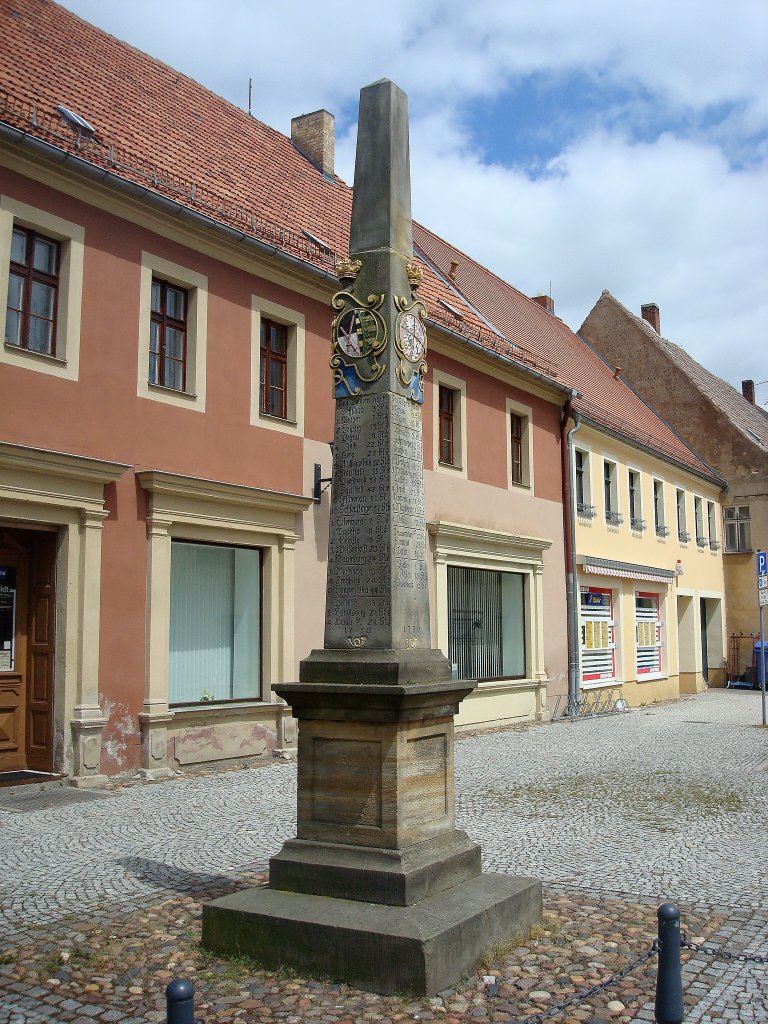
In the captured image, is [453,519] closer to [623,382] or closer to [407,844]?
[407,844]

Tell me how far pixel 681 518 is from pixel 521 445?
418 inches

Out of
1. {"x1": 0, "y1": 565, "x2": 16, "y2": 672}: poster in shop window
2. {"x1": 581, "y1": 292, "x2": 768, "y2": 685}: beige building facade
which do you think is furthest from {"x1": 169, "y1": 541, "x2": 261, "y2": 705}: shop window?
{"x1": 581, "y1": 292, "x2": 768, "y2": 685}: beige building facade

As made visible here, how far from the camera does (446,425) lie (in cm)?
1764

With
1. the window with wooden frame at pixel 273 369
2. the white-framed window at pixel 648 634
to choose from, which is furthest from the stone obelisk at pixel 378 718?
the white-framed window at pixel 648 634

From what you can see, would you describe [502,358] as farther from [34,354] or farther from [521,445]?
[34,354]

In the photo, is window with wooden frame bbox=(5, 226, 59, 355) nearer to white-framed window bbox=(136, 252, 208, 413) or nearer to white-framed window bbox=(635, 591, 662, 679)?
white-framed window bbox=(136, 252, 208, 413)

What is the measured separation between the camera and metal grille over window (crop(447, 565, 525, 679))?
1730 cm

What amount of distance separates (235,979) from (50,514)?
22.2ft

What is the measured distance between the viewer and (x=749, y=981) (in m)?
4.75

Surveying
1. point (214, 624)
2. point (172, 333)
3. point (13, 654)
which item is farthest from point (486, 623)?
point (13, 654)

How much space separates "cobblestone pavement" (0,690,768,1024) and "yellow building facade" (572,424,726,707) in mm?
8698

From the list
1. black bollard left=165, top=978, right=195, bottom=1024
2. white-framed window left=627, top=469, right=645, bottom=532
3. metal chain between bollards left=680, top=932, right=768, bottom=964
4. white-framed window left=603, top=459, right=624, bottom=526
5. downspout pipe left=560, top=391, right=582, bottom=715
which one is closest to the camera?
black bollard left=165, top=978, right=195, bottom=1024

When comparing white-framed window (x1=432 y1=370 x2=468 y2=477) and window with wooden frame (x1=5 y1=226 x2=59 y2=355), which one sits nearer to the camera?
window with wooden frame (x1=5 y1=226 x2=59 y2=355)

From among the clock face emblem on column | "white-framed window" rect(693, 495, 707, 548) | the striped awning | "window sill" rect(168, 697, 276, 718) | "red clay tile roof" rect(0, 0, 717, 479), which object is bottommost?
"window sill" rect(168, 697, 276, 718)
